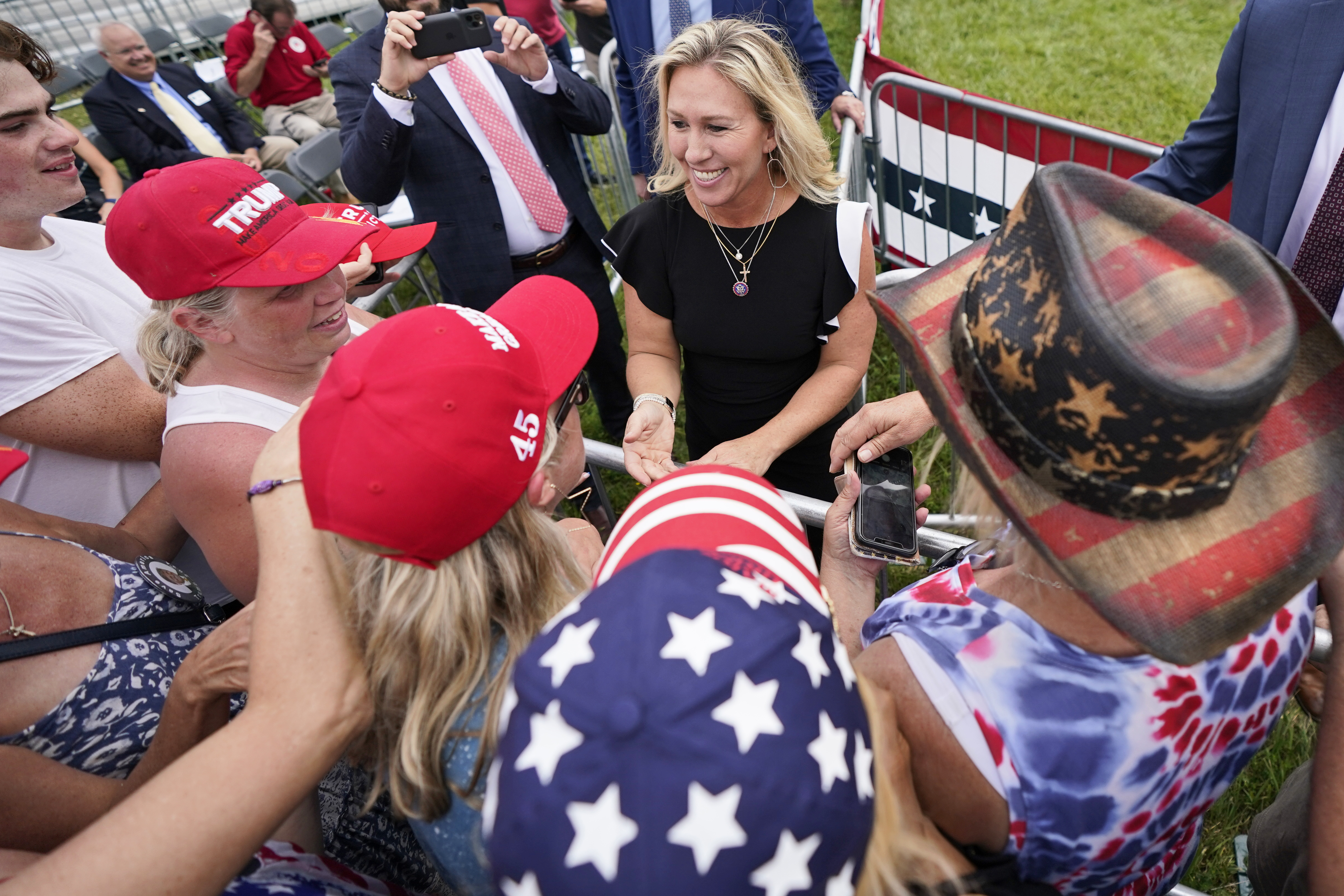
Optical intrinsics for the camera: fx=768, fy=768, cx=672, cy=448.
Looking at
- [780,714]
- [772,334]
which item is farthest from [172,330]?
[780,714]

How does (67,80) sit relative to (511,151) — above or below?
below

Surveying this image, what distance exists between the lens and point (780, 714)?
2.80ft

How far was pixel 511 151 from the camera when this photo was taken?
3340mm

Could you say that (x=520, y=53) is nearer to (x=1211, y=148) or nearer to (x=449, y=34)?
(x=449, y=34)

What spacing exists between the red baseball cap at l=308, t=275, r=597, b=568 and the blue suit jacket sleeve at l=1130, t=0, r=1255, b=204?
218 cm

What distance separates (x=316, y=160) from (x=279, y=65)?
7.91 feet

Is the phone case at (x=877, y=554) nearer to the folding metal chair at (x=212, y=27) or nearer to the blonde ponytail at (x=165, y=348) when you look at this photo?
the blonde ponytail at (x=165, y=348)

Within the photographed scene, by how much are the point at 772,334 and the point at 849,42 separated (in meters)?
6.84

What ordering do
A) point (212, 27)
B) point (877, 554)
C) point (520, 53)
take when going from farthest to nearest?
1. point (212, 27)
2. point (520, 53)
3. point (877, 554)

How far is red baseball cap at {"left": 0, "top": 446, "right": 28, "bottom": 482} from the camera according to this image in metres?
1.51

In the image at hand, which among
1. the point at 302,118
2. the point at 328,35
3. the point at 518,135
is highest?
the point at 518,135

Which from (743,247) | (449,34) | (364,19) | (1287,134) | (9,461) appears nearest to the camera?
(9,461)

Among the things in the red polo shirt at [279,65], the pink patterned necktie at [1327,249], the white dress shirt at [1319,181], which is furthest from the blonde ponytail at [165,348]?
the red polo shirt at [279,65]

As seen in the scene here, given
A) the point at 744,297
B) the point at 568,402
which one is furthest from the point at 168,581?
the point at 744,297
